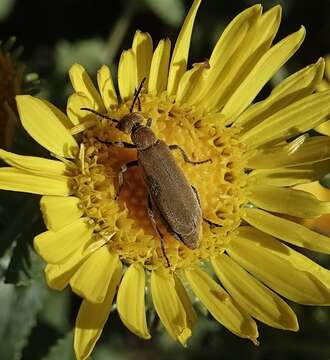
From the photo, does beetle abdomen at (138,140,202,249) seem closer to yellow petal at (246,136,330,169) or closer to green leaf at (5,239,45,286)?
yellow petal at (246,136,330,169)

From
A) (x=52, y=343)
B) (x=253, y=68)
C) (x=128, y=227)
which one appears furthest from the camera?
(x=52, y=343)

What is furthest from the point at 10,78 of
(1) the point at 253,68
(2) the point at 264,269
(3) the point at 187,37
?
(2) the point at 264,269

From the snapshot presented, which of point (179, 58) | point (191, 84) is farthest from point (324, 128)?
point (179, 58)

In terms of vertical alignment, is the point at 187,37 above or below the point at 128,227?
above

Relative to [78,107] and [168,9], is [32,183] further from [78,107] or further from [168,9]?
[168,9]

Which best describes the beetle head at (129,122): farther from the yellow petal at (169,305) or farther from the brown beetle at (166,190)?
the yellow petal at (169,305)

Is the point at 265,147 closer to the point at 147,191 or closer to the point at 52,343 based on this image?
the point at 147,191
